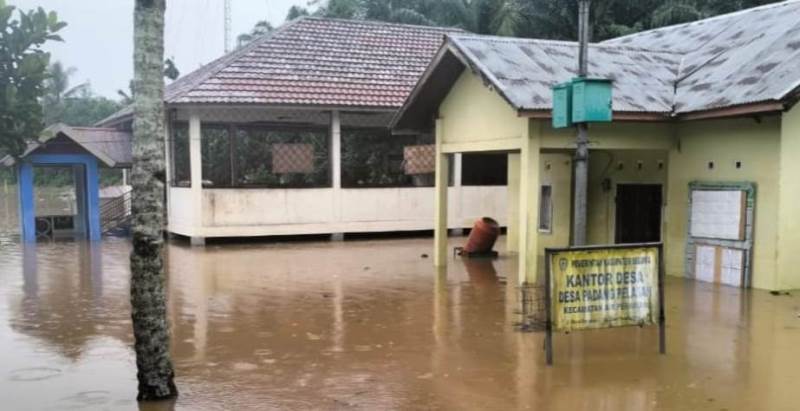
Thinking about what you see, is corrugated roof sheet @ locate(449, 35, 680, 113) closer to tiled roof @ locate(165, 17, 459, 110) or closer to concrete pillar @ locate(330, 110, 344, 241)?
tiled roof @ locate(165, 17, 459, 110)

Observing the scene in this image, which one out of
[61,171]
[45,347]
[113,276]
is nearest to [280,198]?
[113,276]

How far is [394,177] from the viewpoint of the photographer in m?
20.8

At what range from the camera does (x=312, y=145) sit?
787 inches

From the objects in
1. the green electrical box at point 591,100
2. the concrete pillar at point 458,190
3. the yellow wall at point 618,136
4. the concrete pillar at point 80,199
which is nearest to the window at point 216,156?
the concrete pillar at point 80,199

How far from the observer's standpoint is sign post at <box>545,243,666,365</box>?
7.01m

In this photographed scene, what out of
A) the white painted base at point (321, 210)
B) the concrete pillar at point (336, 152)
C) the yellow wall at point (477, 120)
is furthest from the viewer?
the concrete pillar at point (336, 152)

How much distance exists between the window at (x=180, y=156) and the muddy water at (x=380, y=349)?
748 centimetres

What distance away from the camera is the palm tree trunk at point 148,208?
5.89 metres

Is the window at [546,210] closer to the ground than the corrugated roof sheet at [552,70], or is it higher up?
closer to the ground

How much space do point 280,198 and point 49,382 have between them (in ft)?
40.7

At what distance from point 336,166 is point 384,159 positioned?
2.37 metres

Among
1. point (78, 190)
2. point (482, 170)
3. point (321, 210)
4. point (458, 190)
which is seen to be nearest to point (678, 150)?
point (458, 190)

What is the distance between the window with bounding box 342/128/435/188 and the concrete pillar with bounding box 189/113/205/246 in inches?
153

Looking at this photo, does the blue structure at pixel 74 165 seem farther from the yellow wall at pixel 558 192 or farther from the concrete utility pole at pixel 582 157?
the concrete utility pole at pixel 582 157
